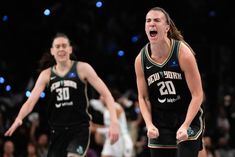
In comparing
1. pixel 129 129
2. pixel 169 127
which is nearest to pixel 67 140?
pixel 169 127

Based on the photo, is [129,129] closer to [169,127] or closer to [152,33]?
[169,127]

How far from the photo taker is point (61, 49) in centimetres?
793

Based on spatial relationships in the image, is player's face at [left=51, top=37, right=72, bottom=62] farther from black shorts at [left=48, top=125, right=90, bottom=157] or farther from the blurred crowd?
the blurred crowd

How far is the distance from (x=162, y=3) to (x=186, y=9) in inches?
44.8

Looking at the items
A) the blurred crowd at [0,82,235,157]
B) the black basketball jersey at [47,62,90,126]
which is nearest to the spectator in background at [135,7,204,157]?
the black basketball jersey at [47,62,90,126]

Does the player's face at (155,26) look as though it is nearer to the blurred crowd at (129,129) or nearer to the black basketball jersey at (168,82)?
the black basketball jersey at (168,82)

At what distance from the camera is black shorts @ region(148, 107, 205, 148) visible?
646 cm

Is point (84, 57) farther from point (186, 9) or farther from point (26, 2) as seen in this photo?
point (186, 9)

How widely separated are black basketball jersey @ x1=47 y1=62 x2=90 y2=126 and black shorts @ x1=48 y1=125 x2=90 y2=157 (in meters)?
0.07

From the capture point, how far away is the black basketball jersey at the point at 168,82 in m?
6.44

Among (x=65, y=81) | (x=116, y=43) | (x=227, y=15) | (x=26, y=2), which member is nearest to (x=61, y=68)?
(x=65, y=81)

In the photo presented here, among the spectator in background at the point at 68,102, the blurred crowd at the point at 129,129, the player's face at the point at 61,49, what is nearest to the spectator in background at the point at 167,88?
the spectator in background at the point at 68,102

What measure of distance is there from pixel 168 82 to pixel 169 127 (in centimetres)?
43

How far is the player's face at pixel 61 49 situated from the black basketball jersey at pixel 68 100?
7.5 inches
